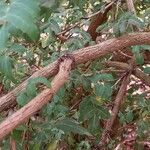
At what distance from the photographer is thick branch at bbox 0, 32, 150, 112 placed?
943mm

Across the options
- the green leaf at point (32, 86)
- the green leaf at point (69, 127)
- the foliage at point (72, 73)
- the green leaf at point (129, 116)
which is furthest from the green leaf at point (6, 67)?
the green leaf at point (129, 116)

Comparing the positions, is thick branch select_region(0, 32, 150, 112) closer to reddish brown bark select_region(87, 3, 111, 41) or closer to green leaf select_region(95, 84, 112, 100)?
green leaf select_region(95, 84, 112, 100)

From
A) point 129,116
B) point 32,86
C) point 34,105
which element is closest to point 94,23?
point 129,116

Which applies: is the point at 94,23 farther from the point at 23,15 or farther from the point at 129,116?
the point at 23,15

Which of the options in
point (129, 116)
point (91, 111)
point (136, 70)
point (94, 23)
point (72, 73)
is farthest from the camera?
point (94, 23)

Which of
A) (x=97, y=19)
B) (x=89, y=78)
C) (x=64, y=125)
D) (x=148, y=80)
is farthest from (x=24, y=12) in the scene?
(x=97, y=19)

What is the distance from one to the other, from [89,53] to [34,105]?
24 centimetres

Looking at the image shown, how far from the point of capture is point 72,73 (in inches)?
50.9

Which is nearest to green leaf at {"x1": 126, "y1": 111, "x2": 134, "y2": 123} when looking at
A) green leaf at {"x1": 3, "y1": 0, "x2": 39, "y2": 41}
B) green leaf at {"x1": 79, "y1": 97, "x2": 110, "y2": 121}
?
green leaf at {"x1": 79, "y1": 97, "x2": 110, "y2": 121}

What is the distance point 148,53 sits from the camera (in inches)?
65.2

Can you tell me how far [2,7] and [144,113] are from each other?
1136 mm

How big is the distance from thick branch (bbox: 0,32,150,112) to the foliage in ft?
0.06

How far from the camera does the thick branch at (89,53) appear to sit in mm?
943

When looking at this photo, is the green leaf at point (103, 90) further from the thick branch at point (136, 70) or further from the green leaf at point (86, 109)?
the thick branch at point (136, 70)
